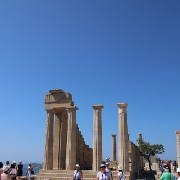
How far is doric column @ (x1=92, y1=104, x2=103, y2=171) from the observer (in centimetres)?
2488

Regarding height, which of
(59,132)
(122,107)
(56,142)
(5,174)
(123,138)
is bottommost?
(5,174)

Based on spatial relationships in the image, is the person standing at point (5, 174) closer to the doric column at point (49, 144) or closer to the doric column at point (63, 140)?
the doric column at point (49, 144)


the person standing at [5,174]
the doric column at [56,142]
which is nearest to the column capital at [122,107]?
the doric column at [56,142]

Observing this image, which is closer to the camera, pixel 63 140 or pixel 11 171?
pixel 11 171

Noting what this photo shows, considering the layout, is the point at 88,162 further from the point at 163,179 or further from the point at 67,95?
the point at 163,179

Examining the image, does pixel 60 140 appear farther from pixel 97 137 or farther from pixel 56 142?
pixel 97 137

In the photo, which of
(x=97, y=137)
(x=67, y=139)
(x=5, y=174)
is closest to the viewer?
(x=5, y=174)

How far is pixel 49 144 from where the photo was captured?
27.8m

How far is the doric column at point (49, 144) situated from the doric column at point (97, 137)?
5.56 meters

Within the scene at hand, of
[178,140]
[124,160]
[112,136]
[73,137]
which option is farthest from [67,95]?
[112,136]

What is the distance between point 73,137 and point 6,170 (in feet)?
54.9

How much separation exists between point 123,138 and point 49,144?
30.0 feet

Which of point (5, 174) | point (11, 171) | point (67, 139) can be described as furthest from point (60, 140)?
point (5, 174)

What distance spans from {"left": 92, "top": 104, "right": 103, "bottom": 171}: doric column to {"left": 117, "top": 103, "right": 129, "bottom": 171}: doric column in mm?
2379
